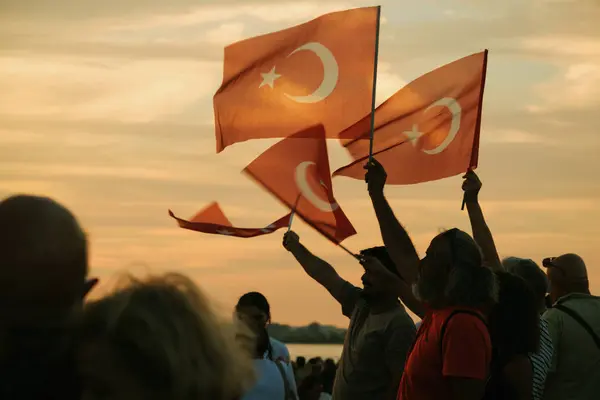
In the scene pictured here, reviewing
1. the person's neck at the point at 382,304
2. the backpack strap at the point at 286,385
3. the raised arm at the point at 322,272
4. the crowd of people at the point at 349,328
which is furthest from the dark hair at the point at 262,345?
the backpack strap at the point at 286,385

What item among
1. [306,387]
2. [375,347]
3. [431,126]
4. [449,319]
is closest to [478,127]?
[431,126]

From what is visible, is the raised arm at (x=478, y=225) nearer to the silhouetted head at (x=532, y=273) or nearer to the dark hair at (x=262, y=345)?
the silhouetted head at (x=532, y=273)

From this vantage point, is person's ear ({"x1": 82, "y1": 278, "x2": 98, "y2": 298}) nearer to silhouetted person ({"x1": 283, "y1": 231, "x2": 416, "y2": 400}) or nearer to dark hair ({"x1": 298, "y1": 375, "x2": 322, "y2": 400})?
silhouetted person ({"x1": 283, "y1": 231, "x2": 416, "y2": 400})

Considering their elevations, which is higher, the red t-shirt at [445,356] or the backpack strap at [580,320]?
the red t-shirt at [445,356]

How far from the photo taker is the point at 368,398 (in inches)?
263

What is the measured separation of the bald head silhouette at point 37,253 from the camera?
266 centimetres

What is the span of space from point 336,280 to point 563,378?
1.82 m

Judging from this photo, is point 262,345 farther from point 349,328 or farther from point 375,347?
point 375,347

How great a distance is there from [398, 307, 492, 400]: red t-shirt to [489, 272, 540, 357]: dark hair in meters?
0.44

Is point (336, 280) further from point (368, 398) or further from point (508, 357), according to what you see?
point (508, 357)

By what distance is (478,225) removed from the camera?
305 inches

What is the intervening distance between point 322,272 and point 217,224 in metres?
1.56

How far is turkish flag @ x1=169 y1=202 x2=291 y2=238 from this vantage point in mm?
9469

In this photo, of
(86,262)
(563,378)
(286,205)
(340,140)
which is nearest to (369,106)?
(340,140)
